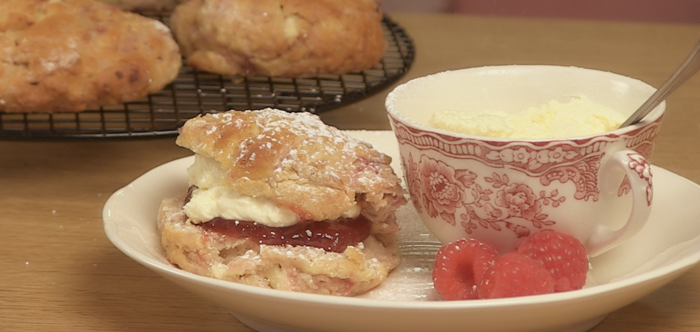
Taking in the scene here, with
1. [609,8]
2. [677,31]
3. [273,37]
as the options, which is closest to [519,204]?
[273,37]

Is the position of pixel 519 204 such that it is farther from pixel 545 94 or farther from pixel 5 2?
pixel 5 2

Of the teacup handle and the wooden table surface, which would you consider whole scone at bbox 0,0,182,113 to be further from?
the teacup handle

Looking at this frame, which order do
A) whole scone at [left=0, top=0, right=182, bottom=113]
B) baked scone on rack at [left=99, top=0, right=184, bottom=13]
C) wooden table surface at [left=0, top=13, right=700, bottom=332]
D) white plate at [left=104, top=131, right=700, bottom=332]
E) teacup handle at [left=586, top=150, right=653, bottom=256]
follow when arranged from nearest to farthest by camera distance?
white plate at [left=104, top=131, right=700, bottom=332] < teacup handle at [left=586, top=150, right=653, bottom=256] < wooden table surface at [left=0, top=13, right=700, bottom=332] < whole scone at [left=0, top=0, right=182, bottom=113] < baked scone on rack at [left=99, top=0, right=184, bottom=13]

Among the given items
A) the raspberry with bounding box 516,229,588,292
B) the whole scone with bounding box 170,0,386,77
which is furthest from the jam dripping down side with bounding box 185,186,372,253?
the whole scone with bounding box 170,0,386,77

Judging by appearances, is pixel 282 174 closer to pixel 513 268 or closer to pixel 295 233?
pixel 295 233

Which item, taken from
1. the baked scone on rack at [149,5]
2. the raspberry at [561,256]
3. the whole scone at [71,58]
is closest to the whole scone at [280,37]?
the whole scone at [71,58]

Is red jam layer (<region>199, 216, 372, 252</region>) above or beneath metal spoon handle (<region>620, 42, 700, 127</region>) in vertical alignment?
beneath
